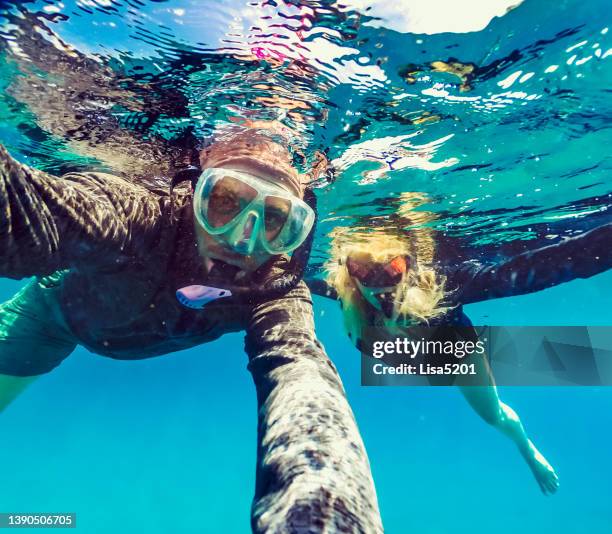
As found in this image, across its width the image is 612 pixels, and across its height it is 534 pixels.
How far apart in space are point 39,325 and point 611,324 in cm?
4926

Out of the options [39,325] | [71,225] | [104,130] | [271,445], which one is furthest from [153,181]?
[271,445]

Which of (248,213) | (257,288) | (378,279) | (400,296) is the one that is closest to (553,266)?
(400,296)

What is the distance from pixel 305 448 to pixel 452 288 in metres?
6.55

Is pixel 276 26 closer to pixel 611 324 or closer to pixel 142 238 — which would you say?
pixel 142 238

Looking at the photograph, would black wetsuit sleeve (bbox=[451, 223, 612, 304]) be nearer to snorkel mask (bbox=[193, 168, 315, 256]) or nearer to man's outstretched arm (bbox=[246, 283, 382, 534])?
snorkel mask (bbox=[193, 168, 315, 256])

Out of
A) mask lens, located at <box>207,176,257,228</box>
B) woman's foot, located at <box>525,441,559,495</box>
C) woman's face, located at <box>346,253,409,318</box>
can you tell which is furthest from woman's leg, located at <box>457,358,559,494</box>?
mask lens, located at <box>207,176,257,228</box>

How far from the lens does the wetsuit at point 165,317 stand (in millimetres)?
1718

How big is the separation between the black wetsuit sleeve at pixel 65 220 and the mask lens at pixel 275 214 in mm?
1189

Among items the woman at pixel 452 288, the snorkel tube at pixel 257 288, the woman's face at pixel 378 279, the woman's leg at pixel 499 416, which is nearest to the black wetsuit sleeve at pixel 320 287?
the woman at pixel 452 288

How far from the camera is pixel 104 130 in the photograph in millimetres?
6738

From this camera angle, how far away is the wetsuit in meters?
1.72

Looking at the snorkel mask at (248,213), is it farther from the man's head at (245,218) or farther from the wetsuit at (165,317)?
the wetsuit at (165,317)

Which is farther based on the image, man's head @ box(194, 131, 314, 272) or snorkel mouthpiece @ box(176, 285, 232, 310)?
A: man's head @ box(194, 131, 314, 272)

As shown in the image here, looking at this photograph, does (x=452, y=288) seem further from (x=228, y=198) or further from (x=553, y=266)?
(x=228, y=198)
